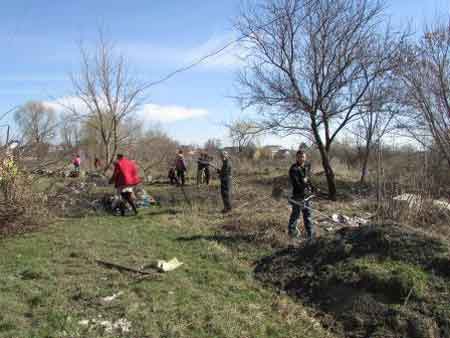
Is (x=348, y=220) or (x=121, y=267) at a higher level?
(x=348, y=220)

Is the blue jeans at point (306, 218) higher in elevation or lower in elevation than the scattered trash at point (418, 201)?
lower

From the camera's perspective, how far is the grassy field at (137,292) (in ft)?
12.6

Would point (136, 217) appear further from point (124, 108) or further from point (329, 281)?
point (124, 108)

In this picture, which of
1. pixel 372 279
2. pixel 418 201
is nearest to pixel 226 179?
pixel 418 201

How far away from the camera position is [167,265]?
5582 millimetres

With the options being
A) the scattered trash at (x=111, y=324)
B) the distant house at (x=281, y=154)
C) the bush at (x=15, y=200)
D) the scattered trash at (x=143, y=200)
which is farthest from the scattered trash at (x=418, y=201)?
the distant house at (x=281, y=154)

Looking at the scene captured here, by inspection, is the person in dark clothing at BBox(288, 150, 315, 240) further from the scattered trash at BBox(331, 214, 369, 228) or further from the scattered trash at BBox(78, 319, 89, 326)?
the scattered trash at BBox(78, 319, 89, 326)

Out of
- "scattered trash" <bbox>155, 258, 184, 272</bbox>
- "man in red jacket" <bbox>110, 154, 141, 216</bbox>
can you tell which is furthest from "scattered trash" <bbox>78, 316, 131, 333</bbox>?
"man in red jacket" <bbox>110, 154, 141, 216</bbox>

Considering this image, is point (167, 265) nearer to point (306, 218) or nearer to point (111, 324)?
point (111, 324)

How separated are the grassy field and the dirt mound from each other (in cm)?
34

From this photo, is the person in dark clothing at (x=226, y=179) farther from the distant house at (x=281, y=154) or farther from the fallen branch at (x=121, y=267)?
the distant house at (x=281, y=154)

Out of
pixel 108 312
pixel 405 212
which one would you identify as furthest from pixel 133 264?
pixel 405 212

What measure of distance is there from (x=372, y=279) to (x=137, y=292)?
8.88 feet

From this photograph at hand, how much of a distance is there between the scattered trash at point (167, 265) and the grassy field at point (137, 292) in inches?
3.8
